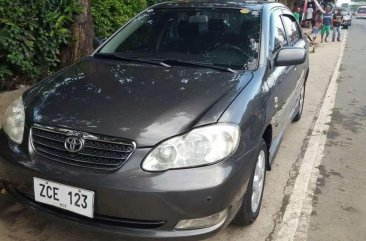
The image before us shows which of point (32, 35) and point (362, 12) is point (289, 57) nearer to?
point (32, 35)

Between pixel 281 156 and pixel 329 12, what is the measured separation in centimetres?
1534

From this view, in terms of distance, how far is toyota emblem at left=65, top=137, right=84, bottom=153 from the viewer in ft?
8.13

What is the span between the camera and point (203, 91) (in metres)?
2.88

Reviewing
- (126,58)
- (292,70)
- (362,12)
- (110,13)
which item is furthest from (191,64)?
(362,12)

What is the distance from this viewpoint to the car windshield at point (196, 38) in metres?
3.48

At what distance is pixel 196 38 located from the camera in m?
3.70

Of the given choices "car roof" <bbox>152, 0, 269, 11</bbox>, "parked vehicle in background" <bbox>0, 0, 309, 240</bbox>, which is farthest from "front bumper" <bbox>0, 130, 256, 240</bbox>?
"car roof" <bbox>152, 0, 269, 11</bbox>

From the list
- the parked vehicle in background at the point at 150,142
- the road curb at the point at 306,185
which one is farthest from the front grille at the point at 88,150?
the road curb at the point at 306,185

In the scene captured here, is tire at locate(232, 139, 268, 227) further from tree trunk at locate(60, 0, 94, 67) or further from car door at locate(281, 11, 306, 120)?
tree trunk at locate(60, 0, 94, 67)

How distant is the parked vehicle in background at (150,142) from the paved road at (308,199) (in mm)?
236

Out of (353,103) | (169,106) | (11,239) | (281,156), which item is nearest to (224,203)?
(169,106)

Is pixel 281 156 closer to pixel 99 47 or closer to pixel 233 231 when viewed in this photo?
pixel 233 231

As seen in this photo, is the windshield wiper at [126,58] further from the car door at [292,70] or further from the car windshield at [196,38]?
the car door at [292,70]

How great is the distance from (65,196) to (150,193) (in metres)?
0.52
